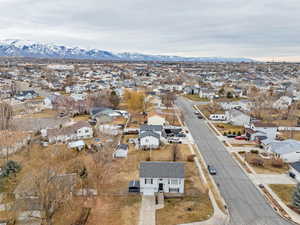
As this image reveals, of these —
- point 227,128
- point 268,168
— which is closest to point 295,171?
point 268,168

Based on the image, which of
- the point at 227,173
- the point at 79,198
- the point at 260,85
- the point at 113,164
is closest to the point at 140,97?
the point at 113,164

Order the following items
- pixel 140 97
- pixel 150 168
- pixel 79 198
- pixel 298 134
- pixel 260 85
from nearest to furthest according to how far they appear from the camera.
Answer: pixel 79 198
pixel 150 168
pixel 298 134
pixel 140 97
pixel 260 85

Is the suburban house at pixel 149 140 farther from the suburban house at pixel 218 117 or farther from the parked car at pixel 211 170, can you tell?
the suburban house at pixel 218 117

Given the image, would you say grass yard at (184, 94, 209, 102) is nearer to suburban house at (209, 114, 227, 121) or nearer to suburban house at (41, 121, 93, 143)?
suburban house at (209, 114, 227, 121)

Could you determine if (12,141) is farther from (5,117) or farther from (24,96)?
(24,96)

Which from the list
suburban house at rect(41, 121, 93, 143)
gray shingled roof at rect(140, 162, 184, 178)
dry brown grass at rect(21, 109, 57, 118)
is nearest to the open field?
dry brown grass at rect(21, 109, 57, 118)

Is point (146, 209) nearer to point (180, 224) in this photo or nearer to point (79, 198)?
point (180, 224)
